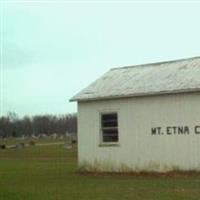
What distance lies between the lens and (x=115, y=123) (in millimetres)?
27969

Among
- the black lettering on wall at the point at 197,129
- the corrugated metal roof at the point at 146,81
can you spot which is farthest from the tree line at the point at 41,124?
the black lettering on wall at the point at 197,129

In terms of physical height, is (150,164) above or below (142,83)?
below

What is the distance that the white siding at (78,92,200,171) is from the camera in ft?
82.2

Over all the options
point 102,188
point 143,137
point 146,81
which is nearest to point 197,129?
point 143,137

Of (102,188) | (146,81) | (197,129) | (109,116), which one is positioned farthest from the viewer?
(109,116)

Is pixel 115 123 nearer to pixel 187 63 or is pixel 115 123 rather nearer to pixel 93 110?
pixel 93 110

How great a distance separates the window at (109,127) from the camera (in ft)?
91.7

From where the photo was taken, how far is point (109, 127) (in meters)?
28.2

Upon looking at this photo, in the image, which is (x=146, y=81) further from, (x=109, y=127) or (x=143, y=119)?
(x=109, y=127)

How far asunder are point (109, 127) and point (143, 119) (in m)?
1.99

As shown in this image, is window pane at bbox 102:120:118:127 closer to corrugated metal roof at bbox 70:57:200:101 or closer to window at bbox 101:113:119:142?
window at bbox 101:113:119:142

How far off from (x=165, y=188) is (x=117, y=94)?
8396mm

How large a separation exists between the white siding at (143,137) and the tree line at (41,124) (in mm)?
127965

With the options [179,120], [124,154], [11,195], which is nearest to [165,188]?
[11,195]
